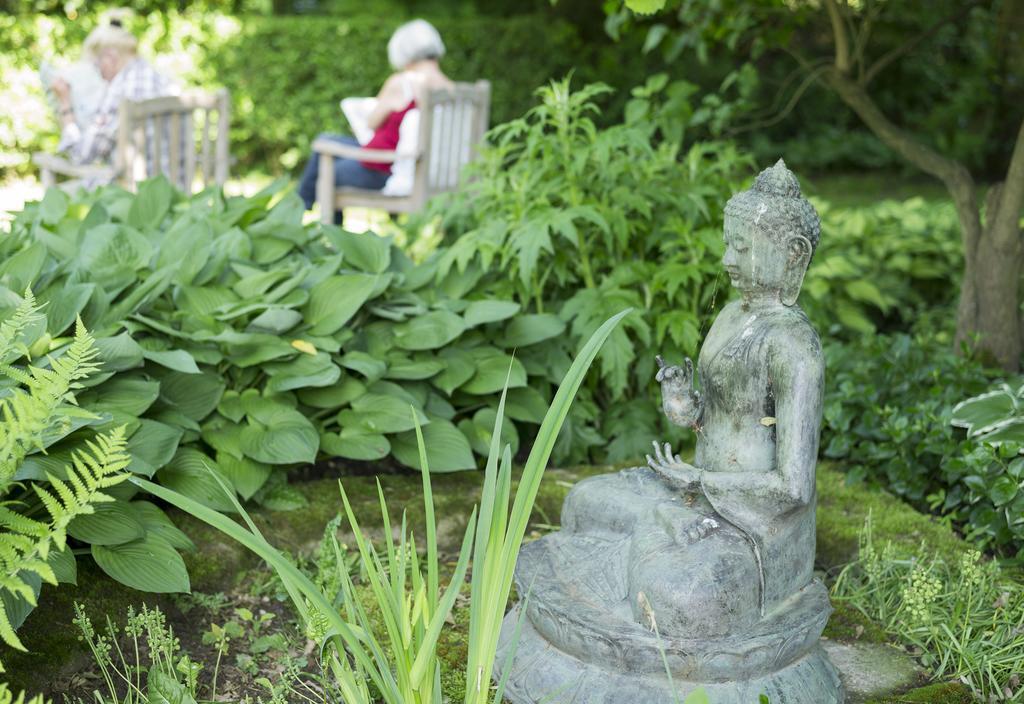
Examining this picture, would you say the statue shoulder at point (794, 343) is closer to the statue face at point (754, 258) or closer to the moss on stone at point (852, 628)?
the statue face at point (754, 258)

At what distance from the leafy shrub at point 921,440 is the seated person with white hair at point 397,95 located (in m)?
3.47

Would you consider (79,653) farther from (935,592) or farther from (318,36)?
(318,36)

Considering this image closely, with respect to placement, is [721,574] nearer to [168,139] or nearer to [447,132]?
[447,132]

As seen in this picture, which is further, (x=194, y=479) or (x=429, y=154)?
(x=429, y=154)

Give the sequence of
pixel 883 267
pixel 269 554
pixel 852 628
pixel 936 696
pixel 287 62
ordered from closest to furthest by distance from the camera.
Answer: pixel 269 554
pixel 936 696
pixel 852 628
pixel 883 267
pixel 287 62

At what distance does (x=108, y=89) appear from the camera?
7199 millimetres

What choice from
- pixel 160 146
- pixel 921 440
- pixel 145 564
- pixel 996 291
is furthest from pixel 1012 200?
pixel 160 146

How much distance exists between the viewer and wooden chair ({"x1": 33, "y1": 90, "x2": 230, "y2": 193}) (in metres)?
6.27

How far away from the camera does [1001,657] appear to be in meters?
2.71

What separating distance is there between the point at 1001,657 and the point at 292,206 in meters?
3.05

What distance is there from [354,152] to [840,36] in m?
2.94

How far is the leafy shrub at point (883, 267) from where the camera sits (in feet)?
18.2

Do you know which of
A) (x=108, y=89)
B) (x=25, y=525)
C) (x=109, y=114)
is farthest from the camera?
(x=108, y=89)

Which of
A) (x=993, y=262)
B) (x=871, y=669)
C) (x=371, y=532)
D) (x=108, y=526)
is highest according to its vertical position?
(x=993, y=262)
